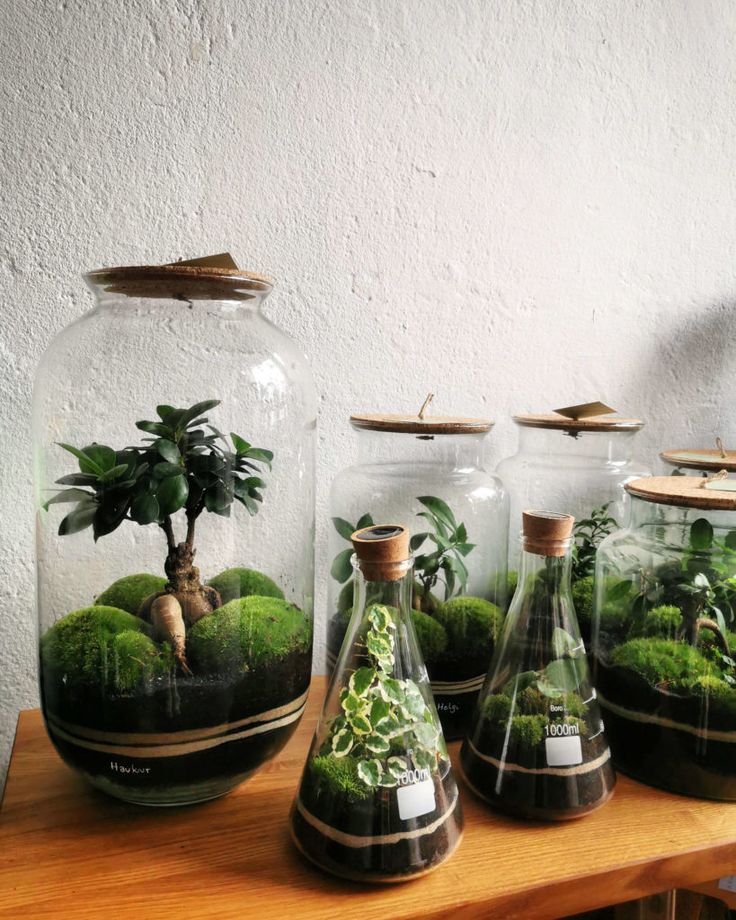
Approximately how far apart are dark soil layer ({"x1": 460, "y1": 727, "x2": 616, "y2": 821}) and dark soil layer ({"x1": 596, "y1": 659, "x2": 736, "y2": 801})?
0.07 metres

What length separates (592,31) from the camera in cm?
104

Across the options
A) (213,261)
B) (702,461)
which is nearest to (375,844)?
(213,261)

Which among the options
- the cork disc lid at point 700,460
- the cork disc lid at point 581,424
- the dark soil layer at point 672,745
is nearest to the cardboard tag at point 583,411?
the cork disc lid at point 581,424

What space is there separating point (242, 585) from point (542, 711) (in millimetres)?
314

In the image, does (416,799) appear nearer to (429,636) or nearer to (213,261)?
(429,636)

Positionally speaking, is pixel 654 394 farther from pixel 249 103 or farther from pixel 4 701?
pixel 4 701

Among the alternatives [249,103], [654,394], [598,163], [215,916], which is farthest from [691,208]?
[215,916]

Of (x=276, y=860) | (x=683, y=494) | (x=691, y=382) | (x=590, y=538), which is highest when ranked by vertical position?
(x=691, y=382)

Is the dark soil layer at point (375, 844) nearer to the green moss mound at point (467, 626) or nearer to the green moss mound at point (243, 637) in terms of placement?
the green moss mound at point (243, 637)

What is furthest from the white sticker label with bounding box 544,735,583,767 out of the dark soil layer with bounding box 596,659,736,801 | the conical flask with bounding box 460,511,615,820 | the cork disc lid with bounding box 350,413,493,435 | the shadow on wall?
the shadow on wall

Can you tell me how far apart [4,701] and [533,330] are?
888 mm

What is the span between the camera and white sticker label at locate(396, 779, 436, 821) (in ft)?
1.81

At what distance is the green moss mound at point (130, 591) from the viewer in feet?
2.21

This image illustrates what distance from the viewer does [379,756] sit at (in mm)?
562
